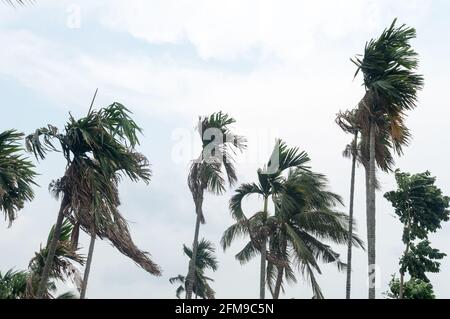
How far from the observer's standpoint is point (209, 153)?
22609mm

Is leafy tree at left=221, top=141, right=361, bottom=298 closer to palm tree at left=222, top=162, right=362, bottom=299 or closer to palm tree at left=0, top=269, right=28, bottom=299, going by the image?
palm tree at left=222, top=162, right=362, bottom=299

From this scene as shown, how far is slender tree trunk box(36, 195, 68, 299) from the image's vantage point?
32.7 ft

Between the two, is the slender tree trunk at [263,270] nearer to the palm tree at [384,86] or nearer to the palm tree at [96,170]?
the palm tree at [384,86]

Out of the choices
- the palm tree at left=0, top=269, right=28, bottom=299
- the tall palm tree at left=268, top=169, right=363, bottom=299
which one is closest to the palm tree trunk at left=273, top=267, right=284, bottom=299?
the tall palm tree at left=268, top=169, right=363, bottom=299

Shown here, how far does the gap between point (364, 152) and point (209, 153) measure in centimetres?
643

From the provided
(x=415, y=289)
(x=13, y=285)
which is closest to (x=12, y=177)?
(x=13, y=285)

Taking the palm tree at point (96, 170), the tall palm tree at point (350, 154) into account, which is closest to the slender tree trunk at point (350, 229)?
the tall palm tree at point (350, 154)

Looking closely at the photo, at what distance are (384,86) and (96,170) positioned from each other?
10633 mm

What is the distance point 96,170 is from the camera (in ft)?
35.0
